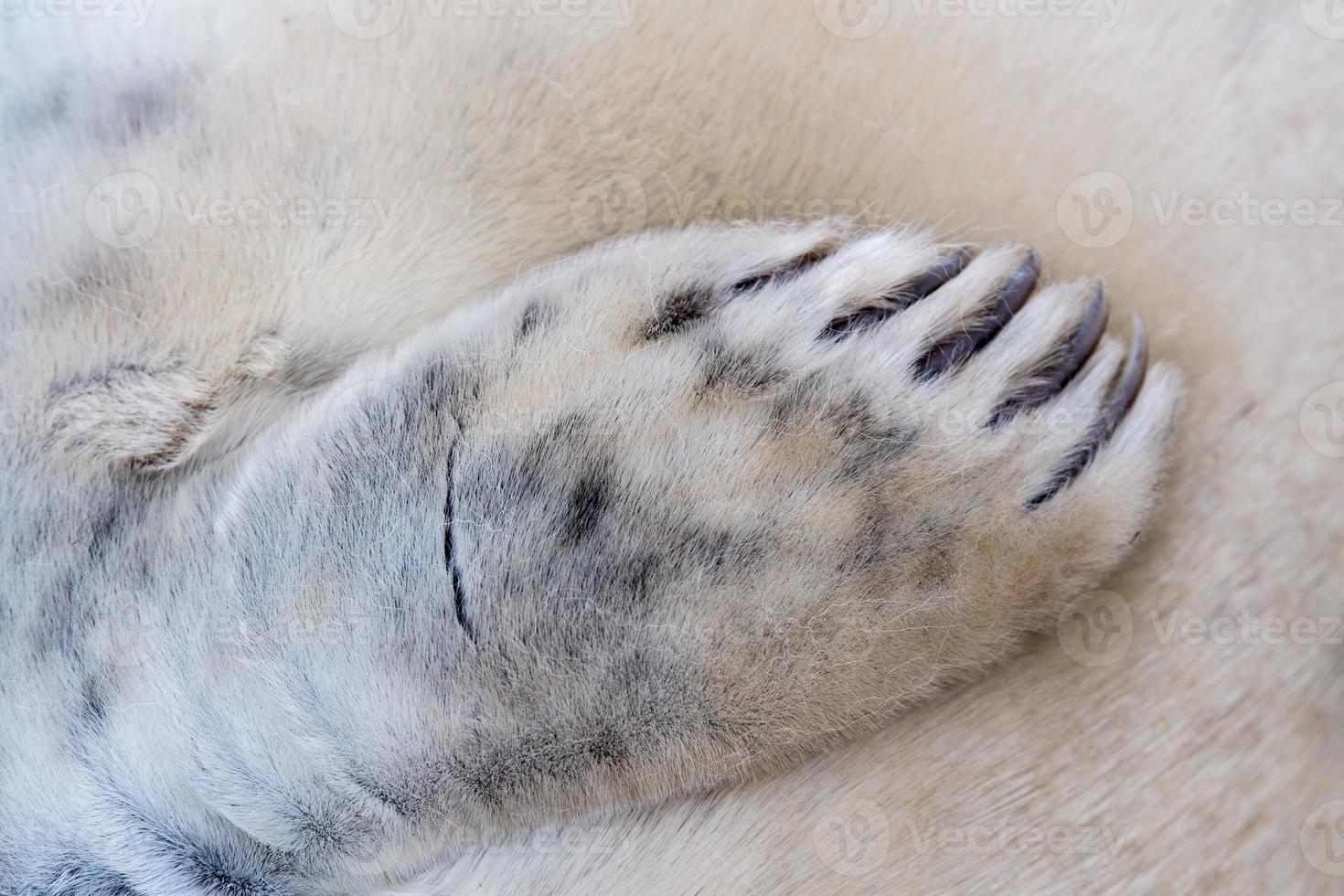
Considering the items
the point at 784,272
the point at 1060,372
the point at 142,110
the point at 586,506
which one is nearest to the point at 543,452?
the point at 586,506

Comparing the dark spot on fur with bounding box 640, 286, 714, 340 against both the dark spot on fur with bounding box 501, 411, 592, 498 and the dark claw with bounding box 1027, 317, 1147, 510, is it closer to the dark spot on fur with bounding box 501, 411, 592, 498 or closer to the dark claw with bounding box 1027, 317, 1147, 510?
the dark spot on fur with bounding box 501, 411, 592, 498

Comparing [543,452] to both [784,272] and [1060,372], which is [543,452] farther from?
[1060,372]

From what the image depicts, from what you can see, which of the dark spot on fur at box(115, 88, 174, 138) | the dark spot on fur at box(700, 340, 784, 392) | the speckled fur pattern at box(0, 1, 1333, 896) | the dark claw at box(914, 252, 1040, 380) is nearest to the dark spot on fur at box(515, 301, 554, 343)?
the speckled fur pattern at box(0, 1, 1333, 896)

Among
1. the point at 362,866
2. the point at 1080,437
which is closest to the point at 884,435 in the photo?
the point at 1080,437

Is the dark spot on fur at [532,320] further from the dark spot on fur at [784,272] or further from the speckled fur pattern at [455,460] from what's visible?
the dark spot on fur at [784,272]

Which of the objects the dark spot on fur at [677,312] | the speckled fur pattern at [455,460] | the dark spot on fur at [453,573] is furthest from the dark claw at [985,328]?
the dark spot on fur at [453,573]

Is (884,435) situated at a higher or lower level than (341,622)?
higher

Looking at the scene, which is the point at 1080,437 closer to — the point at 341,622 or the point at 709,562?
the point at 709,562
